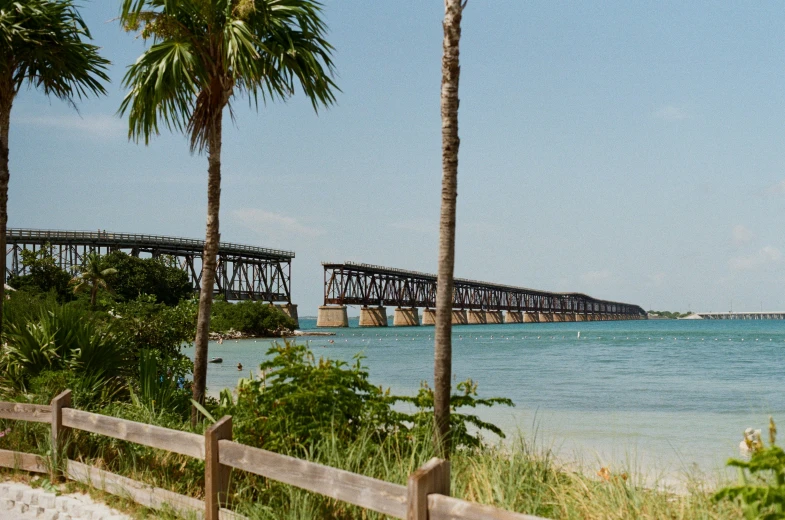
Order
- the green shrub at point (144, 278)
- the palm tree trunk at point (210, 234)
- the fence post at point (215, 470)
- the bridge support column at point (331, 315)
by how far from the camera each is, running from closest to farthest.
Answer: the fence post at point (215, 470)
the palm tree trunk at point (210, 234)
the green shrub at point (144, 278)
the bridge support column at point (331, 315)

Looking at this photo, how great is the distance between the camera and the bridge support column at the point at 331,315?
14875cm

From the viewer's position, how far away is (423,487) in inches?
175

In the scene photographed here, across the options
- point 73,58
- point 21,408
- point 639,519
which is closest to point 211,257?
point 21,408

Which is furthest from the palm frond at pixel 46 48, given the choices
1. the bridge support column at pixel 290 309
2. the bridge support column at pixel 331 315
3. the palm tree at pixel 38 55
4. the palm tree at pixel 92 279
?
the bridge support column at pixel 331 315

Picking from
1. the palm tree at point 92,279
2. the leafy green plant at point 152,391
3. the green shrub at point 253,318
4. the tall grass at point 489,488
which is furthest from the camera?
the green shrub at point 253,318

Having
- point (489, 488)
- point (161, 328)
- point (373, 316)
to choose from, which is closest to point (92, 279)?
point (161, 328)

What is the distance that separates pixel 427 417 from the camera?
7789 mm

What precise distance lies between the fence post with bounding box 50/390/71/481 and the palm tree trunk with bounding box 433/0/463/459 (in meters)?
4.47

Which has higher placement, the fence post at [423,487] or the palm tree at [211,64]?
the palm tree at [211,64]

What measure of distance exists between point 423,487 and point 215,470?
2.69m

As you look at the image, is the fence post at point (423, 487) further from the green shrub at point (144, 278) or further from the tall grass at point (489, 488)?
the green shrub at point (144, 278)

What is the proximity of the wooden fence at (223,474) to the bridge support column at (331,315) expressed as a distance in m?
140

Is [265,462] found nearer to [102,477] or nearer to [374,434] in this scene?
Answer: [374,434]

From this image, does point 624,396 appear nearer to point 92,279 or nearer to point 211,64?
point 211,64
